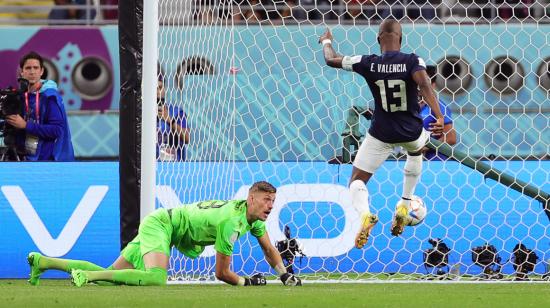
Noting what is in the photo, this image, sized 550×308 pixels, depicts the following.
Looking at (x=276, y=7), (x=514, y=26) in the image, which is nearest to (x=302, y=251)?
(x=276, y=7)

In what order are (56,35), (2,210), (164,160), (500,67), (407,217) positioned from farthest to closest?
(56,35) → (500,67) → (2,210) → (164,160) → (407,217)

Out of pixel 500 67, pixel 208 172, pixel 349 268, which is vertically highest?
pixel 500 67

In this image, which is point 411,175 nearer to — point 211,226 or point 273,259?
point 273,259

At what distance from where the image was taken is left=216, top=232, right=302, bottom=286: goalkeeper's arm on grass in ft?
28.7

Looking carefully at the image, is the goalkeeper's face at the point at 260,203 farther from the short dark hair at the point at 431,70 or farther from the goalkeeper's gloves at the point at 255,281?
the short dark hair at the point at 431,70

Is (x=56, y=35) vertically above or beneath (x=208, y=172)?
above

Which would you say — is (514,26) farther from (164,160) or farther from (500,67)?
(164,160)

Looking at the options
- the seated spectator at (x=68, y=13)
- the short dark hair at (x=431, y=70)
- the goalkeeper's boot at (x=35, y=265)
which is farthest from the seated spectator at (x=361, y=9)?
the goalkeeper's boot at (x=35, y=265)

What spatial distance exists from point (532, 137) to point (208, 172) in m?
3.37

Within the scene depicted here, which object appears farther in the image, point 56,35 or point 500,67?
point 56,35

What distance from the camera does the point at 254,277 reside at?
357 inches

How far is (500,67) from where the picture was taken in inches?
475

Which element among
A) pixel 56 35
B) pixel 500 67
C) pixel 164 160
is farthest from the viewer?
pixel 56 35

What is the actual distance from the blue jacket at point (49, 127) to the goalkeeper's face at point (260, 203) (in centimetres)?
297
